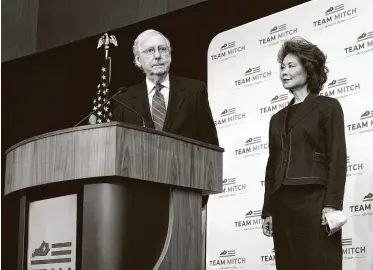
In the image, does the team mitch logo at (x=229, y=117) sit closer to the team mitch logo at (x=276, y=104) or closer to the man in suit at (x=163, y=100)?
the team mitch logo at (x=276, y=104)

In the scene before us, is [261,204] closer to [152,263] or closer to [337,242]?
[337,242]

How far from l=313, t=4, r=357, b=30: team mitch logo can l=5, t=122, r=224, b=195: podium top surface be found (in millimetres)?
1628

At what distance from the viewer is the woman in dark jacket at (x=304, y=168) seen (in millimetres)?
3625

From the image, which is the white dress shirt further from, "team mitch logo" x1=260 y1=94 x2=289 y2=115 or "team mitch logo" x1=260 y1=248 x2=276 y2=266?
"team mitch logo" x1=260 y1=248 x2=276 y2=266

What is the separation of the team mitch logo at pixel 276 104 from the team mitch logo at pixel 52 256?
6.39 feet

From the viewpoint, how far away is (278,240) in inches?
152

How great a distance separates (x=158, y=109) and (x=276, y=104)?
41.2 inches

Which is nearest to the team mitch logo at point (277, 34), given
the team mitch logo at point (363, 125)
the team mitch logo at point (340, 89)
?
the team mitch logo at point (340, 89)

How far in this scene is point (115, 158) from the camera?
2.42 metres

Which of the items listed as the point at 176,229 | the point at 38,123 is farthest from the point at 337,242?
the point at 38,123

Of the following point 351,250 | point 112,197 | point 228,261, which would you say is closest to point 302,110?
point 351,250

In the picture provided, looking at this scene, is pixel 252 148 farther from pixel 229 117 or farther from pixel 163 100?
pixel 163 100

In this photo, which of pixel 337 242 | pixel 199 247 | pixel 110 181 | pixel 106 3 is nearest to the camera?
pixel 110 181

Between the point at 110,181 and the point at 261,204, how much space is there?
185 centimetres
